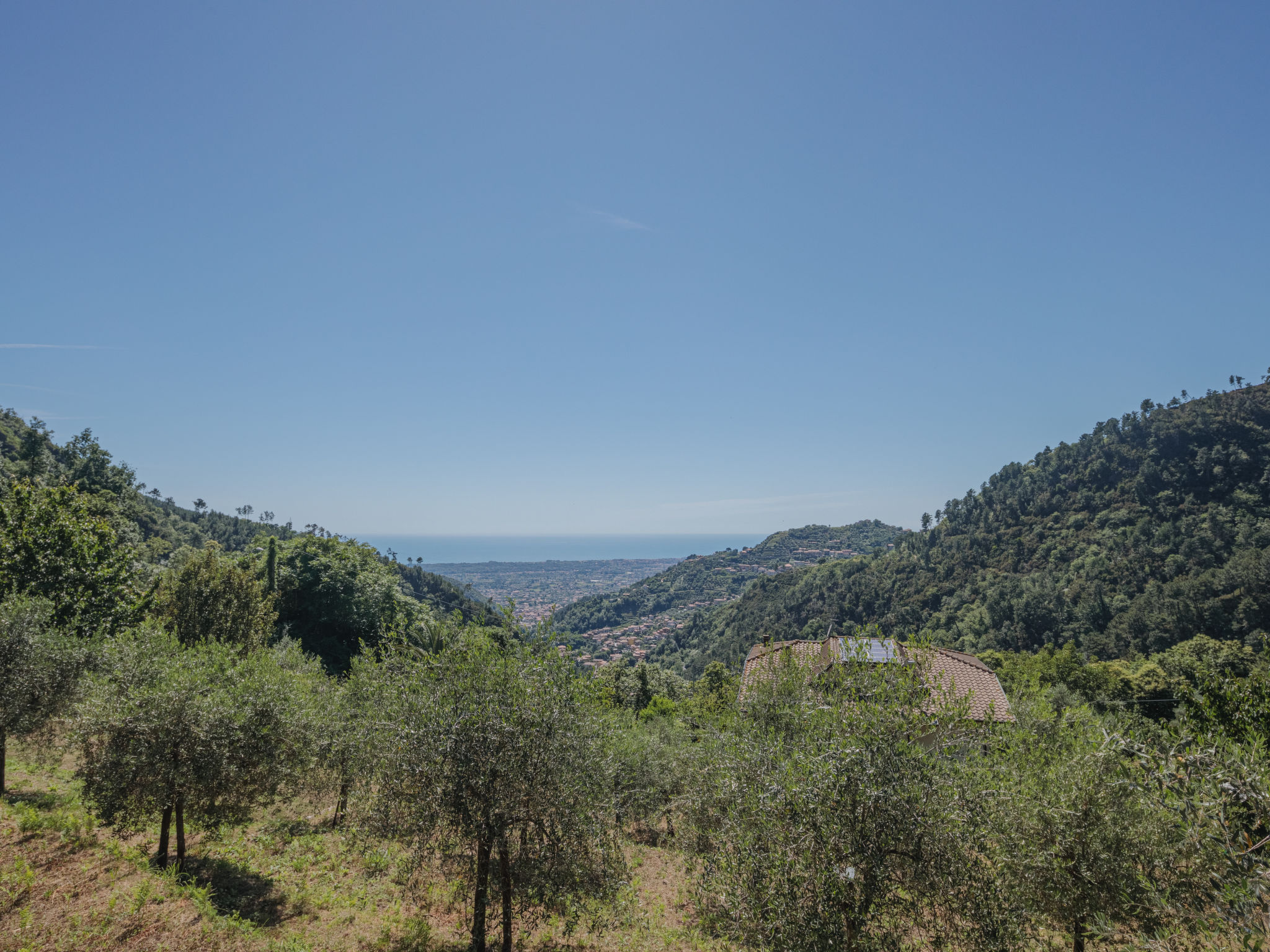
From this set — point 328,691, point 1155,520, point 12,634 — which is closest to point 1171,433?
point 1155,520

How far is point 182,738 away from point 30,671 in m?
7.89

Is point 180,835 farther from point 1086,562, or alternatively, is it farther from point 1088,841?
point 1086,562

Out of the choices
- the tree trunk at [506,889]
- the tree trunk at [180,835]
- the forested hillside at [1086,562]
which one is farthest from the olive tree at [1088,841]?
the forested hillside at [1086,562]

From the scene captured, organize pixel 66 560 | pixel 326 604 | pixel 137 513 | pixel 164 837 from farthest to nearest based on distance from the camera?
pixel 137 513 < pixel 326 604 < pixel 66 560 < pixel 164 837

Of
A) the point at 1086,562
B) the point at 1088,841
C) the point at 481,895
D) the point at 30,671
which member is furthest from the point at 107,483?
the point at 1086,562

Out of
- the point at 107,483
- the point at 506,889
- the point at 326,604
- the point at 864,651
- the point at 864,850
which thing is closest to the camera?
the point at 864,850

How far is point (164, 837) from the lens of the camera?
1256 centimetres

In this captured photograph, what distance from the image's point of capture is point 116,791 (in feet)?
36.8

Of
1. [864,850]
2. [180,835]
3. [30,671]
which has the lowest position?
[180,835]

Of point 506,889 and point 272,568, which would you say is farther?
point 272,568

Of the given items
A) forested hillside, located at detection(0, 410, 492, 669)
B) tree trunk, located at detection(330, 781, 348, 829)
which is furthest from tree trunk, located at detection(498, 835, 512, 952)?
forested hillside, located at detection(0, 410, 492, 669)

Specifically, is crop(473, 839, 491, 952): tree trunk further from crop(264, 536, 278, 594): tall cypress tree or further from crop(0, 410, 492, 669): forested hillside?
crop(264, 536, 278, 594): tall cypress tree

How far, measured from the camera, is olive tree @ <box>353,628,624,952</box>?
30.3 ft

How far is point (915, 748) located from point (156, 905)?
1576 centimetres
